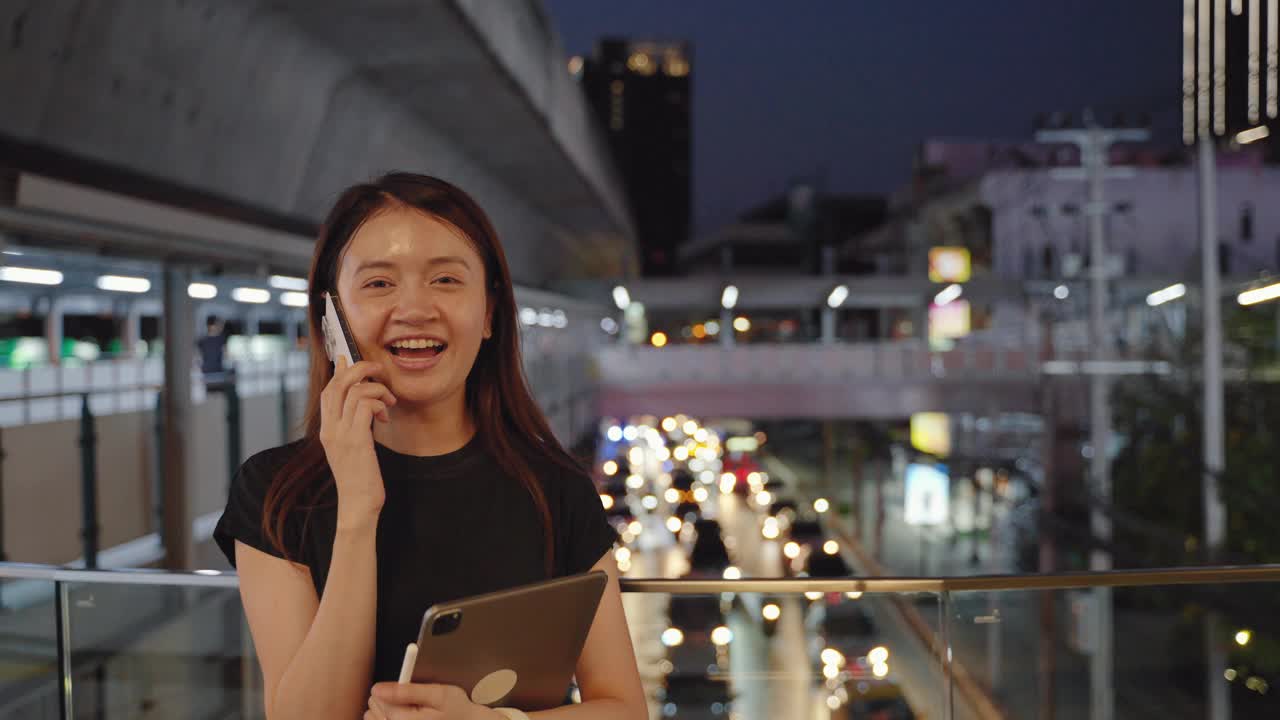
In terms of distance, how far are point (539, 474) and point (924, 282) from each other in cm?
3039

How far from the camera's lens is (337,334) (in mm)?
1804

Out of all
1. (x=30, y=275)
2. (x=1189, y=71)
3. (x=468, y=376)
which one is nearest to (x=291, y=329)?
(x=30, y=275)

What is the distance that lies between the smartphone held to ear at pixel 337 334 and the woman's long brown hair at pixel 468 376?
0.13 m

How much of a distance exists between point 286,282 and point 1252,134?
10.00 metres

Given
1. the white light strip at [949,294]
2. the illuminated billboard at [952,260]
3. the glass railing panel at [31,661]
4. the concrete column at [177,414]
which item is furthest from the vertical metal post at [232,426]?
the illuminated billboard at [952,260]

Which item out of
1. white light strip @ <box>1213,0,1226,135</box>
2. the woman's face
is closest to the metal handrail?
the woman's face

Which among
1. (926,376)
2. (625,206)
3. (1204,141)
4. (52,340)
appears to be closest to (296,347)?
(52,340)

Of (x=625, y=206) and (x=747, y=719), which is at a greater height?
→ (x=625, y=206)

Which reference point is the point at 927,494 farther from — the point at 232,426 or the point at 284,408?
the point at 232,426

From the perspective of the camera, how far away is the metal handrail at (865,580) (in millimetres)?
3242

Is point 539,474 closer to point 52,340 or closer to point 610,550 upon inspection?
point 610,550

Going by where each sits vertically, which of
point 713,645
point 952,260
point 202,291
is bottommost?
point 713,645

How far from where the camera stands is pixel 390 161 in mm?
16453

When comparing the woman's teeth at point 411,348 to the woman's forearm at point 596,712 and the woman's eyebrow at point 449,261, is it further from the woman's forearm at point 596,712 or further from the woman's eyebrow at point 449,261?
the woman's forearm at point 596,712
